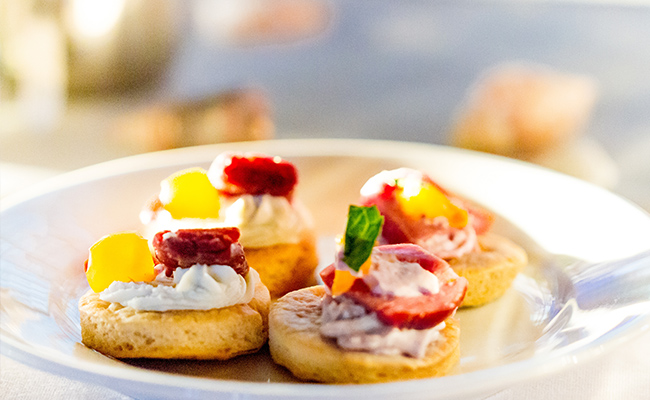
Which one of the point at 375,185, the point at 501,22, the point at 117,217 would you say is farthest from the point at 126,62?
the point at 501,22

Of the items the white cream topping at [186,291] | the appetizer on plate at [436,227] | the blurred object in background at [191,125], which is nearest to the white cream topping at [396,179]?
the appetizer on plate at [436,227]

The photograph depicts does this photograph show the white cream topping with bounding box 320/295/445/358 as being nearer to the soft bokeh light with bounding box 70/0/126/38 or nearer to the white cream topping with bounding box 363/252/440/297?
the white cream topping with bounding box 363/252/440/297

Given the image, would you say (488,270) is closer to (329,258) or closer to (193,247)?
(329,258)

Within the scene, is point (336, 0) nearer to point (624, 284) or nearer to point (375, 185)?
point (375, 185)

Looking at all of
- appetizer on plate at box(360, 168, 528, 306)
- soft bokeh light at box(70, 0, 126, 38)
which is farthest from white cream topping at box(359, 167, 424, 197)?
soft bokeh light at box(70, 0, 126, 38)

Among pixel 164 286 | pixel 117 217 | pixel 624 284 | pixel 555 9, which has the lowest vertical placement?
pixel 117 217

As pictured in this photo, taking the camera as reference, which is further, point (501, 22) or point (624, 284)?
point (501, 22)

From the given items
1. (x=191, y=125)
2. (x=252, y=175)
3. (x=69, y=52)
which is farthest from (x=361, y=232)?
(x=69, y=52)

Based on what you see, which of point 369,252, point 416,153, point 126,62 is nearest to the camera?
point 369,252
